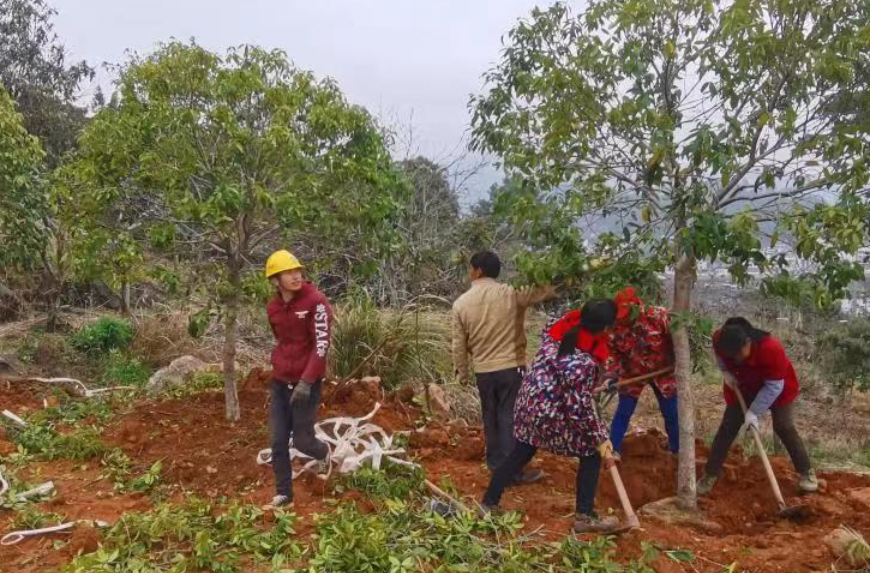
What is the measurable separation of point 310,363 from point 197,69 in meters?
2.43

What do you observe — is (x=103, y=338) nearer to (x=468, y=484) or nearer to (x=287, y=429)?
(x=287, y=429)

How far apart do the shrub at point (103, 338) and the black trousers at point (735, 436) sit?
7142mm

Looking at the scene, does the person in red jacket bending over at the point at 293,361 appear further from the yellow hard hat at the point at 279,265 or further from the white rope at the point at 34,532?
the white rope at the point at 34,532

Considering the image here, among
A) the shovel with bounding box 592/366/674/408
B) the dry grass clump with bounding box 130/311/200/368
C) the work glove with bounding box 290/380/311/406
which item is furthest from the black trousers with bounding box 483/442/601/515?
the dry grass clump with bounding box 130/311/200/368

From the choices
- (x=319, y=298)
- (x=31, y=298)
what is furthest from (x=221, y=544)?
(x=31, y=298)

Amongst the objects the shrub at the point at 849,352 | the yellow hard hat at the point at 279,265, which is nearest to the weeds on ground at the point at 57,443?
the yellow hard hat at the point at 279,265

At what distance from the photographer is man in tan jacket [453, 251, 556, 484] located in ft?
16.2

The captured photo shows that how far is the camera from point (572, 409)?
404cm

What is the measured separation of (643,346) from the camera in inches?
200

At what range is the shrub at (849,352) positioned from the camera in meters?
9.23

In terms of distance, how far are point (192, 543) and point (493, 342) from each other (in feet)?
6.92

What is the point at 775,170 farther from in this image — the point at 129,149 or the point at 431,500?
the point at 129,149

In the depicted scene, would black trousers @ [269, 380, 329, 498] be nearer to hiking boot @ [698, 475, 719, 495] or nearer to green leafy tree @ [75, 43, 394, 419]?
green leafy tree @ [75, 43, 394, 419]

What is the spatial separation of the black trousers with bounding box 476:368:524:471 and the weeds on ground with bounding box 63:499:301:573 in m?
1.42
